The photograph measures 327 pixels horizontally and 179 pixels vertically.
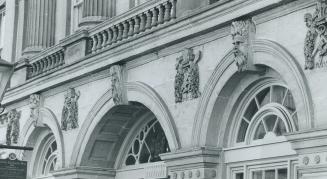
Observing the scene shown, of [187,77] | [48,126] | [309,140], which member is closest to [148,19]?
[187,77]

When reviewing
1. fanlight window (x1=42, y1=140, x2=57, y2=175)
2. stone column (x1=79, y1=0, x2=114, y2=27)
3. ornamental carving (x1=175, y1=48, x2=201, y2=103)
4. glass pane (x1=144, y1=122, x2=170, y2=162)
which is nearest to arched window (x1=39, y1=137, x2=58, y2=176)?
fanlight window (x1=42, y1=140, x2=57, y2=175)

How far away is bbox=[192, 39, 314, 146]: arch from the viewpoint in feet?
43.3

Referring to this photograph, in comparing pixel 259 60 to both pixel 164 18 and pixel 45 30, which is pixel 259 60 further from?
pixel 45 30

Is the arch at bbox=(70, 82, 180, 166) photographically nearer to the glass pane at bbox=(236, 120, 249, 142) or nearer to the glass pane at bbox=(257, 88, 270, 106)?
the glass pane at bbox=(236, 120, 249, 142)

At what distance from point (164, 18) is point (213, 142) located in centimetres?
304

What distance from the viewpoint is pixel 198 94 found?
1595cm

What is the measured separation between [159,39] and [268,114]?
3.13m

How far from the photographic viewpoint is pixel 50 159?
23156mm

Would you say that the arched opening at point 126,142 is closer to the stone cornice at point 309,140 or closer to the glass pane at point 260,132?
the glass pane at point 260,132

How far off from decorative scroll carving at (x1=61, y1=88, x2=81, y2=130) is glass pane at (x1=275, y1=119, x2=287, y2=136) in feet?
22.8

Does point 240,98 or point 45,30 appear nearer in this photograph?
point 240,98

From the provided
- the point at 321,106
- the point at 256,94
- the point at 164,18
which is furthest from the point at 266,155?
the point at 164,18

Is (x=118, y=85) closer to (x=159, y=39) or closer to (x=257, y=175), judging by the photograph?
(x=159, y=39)

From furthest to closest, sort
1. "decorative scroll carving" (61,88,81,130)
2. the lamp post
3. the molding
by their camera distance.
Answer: the molding, "decorative scroll carving" (61,88,81,130), the lamp post
